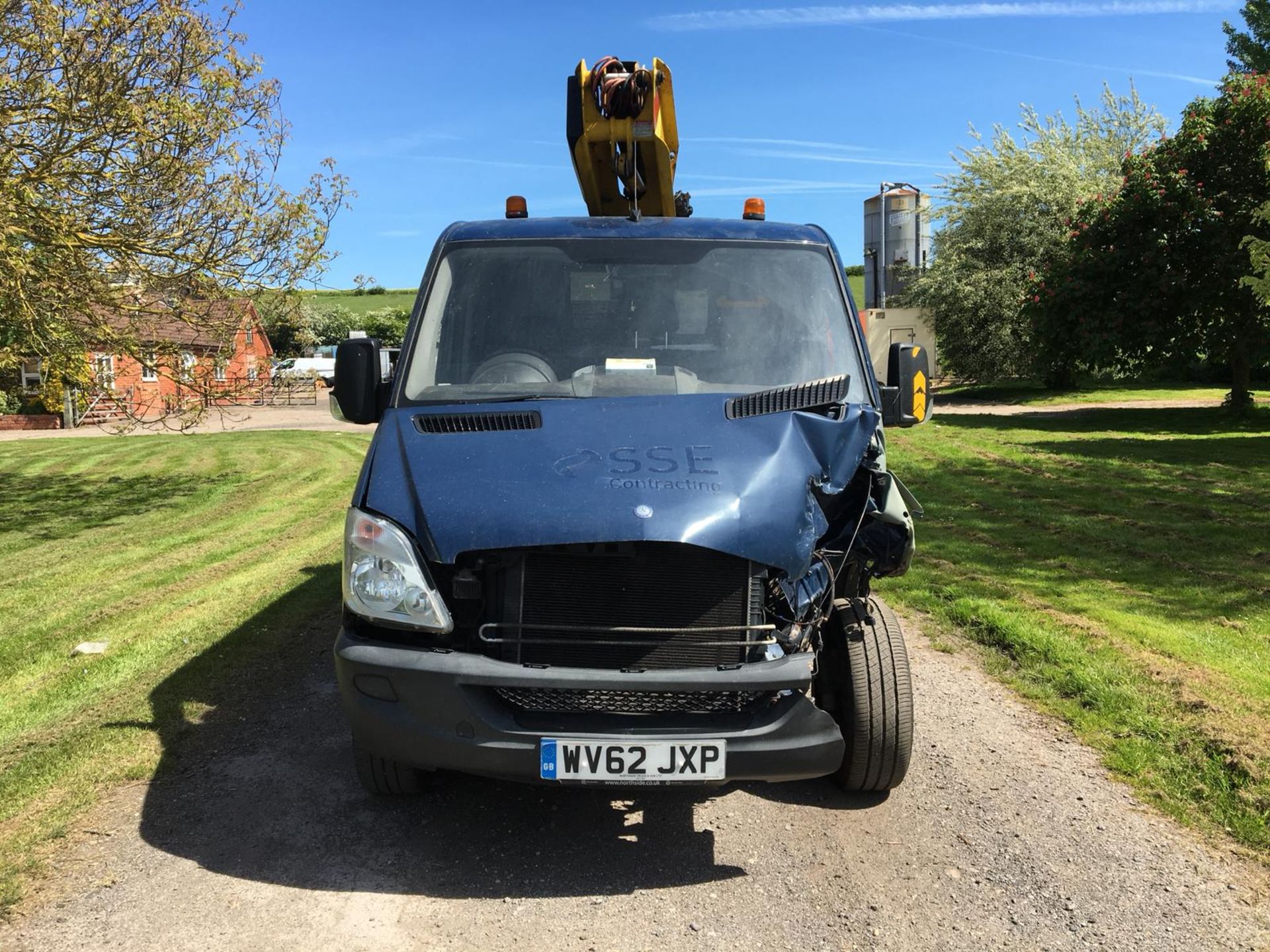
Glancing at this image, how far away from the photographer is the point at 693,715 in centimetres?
332

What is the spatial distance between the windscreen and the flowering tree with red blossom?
1844 cm

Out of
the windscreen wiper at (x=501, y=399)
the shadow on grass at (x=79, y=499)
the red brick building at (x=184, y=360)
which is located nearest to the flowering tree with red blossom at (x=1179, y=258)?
the red brick building at (x=184, y=360)

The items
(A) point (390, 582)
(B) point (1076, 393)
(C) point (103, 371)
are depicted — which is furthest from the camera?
(B) point (1076, 393)

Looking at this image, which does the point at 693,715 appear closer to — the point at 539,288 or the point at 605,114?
the point at 539,288

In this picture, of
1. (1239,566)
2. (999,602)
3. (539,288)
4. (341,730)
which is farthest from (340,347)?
(1239,566)

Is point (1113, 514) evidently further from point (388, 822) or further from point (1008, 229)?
point (1008, 229)

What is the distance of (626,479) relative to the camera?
3420 millimetres

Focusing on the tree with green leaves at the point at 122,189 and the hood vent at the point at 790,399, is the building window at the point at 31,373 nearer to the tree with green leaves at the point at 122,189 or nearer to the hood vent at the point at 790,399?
the tree with green leaves at the point at 122,189

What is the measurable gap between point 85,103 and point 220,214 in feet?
6.76

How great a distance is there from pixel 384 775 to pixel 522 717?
3.06 ft

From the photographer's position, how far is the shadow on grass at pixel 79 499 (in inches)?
515

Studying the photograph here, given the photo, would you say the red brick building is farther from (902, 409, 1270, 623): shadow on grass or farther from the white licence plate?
the white licence plate

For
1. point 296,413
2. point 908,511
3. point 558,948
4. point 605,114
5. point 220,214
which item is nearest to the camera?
point 558,948

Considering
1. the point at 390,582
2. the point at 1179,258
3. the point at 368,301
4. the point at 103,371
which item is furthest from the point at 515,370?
the point at 368,301
